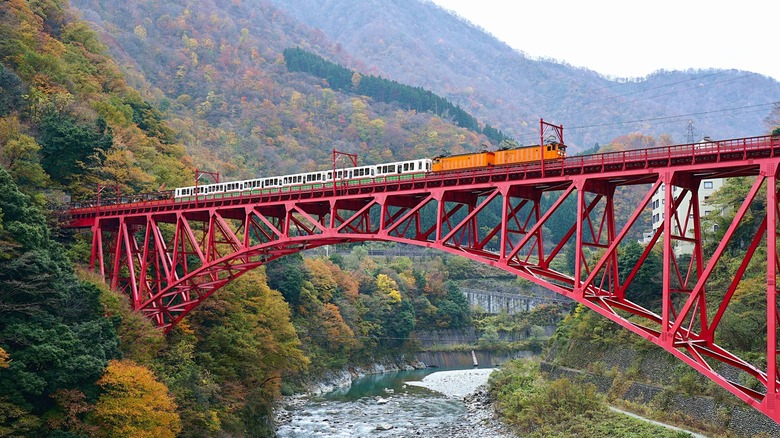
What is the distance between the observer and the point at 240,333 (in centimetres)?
3997

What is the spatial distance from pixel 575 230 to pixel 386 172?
29.1ft

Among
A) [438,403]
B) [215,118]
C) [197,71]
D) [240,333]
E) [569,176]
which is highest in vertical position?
[197,71]

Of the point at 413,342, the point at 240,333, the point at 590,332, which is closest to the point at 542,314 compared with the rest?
the point at 413,342

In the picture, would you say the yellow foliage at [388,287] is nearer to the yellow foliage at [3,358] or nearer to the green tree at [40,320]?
the green tree at [40,320]

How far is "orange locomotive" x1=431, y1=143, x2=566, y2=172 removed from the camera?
26125 millimetres

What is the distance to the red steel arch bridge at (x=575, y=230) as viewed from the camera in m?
20.1

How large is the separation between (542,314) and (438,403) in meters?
41.9

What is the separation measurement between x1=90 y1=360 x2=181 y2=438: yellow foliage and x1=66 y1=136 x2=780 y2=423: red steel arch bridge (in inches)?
291

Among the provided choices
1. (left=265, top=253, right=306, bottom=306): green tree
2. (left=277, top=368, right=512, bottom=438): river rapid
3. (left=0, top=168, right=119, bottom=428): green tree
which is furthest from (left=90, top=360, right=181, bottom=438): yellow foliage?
(left=265, top=253, right=306, bottom=306): green tree

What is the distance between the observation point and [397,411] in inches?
1951

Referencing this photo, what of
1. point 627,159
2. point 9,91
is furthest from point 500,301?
point 627,159

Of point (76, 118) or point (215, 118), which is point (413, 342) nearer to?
point (76, 118)

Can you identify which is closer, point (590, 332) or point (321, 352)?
point (590, 332)

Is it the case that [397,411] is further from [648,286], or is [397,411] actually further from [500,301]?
[500,301]
